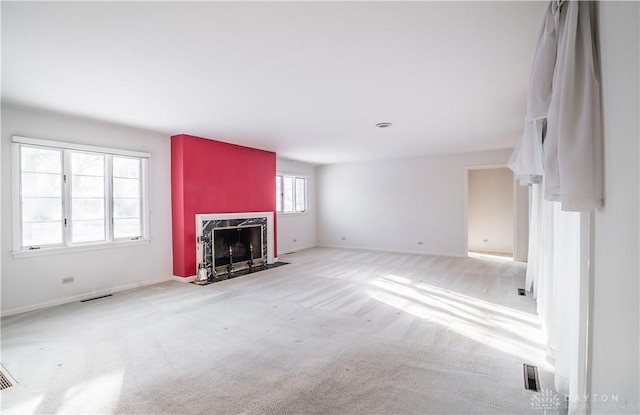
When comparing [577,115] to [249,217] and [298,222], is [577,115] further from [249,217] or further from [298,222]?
[298,222]

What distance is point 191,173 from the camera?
5.21 m

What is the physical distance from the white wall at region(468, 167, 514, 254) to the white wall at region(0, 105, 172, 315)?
24.2 ft

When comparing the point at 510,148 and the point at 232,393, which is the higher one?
the point at 510,148

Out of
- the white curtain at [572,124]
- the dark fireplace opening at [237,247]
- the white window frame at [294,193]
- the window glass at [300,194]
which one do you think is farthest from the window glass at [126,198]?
the white curtain at [572,124]

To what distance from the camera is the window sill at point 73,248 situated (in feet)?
12.4

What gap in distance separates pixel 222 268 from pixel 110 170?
2.41 metres

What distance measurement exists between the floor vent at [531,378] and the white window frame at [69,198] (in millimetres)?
5108

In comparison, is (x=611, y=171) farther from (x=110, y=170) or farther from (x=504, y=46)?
(x=110, y=170)

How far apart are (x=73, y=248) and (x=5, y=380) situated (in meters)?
2.23

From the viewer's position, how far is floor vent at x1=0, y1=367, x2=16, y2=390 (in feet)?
7.34

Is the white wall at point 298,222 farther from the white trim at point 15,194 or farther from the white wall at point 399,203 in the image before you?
the white trim at point 15,194

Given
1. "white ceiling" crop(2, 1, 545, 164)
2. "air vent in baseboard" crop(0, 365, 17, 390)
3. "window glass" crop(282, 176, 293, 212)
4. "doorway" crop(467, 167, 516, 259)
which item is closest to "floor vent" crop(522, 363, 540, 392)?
"white ceiling" crop(2, 1, 545, 164)

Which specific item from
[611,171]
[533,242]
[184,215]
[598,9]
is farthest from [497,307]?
[184,215]

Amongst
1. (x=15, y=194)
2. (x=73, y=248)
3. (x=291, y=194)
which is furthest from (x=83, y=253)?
(x=291, y=194)
